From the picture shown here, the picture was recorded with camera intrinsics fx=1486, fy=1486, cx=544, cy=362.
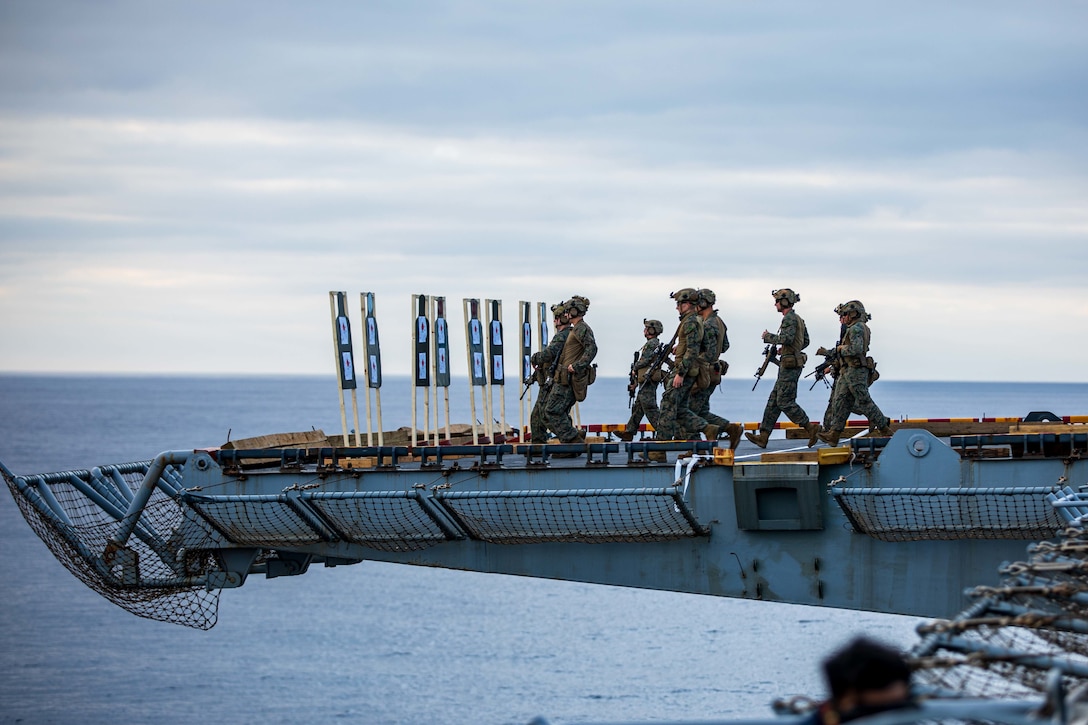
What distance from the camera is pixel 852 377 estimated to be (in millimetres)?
20391

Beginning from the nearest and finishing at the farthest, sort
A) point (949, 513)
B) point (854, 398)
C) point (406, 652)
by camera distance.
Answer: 1. point (949, 513)
2. point (854, 398)
3. point (406, 652)

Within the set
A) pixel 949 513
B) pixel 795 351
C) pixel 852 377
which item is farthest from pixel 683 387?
pixel 949 513

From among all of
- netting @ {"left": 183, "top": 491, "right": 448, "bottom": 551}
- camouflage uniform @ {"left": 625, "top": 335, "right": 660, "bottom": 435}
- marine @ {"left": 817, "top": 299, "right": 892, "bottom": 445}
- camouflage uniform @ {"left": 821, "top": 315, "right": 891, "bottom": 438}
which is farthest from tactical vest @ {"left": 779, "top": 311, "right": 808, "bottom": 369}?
netting @ {"left": 183, "top": 491, "right": 448, "bottom": 551}

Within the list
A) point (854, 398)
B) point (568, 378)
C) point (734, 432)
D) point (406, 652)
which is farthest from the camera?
point (406, 652)

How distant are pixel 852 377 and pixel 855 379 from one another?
0.05 meters

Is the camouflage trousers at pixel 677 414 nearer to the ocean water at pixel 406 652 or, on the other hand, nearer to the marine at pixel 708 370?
the marine at pixel 708 370

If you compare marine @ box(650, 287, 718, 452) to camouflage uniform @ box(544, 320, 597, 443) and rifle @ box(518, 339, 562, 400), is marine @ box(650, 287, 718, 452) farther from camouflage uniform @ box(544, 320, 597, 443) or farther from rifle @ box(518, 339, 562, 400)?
rifle @ box(518, 339, 562, 400)

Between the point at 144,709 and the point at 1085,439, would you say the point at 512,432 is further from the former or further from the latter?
the point at 144,709

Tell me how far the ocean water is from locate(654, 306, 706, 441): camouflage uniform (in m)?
13.0

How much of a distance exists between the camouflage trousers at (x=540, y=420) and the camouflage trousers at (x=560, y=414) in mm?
103

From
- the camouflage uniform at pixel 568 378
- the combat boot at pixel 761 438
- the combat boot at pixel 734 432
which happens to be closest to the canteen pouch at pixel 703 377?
the combat boot at pixel 734 432

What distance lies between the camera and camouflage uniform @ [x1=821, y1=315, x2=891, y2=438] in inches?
799

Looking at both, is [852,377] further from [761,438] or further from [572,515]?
[572,515]

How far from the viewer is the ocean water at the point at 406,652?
38.4 meters
